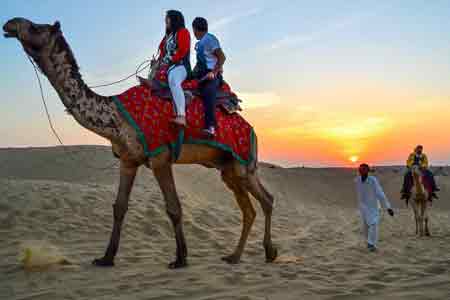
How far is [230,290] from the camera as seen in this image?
4695 mm

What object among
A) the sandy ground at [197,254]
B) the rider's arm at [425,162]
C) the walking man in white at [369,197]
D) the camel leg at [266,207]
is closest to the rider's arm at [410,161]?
the rider's arm at [425,162]

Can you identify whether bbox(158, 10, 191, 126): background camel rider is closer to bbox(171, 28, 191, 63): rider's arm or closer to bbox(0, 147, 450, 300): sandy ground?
bbox(171, 28, 191, 63): rider's arm

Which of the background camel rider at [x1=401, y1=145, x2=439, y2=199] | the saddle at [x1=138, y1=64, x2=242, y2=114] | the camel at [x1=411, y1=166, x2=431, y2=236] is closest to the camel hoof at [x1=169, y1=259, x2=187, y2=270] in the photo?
the saddle at [x1=138, y1=64, x2=242, y2=114]

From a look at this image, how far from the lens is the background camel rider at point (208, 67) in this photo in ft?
20.5

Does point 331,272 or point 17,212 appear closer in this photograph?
point 331,272

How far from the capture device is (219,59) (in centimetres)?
645

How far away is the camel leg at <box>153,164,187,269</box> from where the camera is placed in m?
5.96

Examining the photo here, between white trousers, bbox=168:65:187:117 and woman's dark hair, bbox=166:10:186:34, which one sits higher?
woman's dark hair, bbox=166:10:186:34

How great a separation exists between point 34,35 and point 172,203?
2.51 metres

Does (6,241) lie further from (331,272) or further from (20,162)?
(20,162)

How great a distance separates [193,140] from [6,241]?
3.81 meters

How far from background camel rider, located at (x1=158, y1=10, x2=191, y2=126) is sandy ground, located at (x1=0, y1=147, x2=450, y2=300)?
198 cm

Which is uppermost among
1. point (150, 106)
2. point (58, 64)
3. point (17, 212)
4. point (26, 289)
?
point (58, 64)

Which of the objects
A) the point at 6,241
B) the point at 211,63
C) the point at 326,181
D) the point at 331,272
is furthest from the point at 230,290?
the point at 326,181
